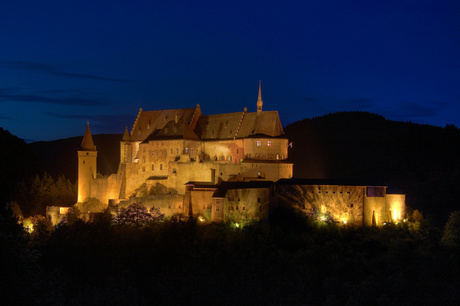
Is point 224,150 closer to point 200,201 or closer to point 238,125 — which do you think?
point 238,125

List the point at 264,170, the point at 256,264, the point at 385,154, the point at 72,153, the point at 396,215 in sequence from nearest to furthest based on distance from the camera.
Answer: the point at 256,264 → the point at 396,215 → the point at 264,170 → the point at 385,154 → the point at 72,153

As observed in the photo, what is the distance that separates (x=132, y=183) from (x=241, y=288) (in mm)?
21584

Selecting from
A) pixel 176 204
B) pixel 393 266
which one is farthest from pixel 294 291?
pixel 176 204

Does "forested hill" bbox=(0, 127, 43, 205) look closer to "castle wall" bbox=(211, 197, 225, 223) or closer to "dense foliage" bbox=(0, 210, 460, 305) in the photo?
"dense foliage" bbox=(0, 210, 460, 305)

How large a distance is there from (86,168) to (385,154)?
216ft

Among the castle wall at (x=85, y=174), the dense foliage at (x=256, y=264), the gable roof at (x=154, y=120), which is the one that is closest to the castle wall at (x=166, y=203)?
the dense foliage at (x=256, y=264)

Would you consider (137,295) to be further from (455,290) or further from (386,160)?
(386,160)

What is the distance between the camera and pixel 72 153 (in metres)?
147

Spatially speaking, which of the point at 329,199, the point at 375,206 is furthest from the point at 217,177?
the point at 375,206

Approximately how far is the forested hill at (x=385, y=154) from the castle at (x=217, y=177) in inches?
→ 1067

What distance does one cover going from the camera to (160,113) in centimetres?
6888

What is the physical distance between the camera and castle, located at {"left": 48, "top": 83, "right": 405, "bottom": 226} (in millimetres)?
49875

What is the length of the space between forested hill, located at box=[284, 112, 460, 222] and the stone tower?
117 feet

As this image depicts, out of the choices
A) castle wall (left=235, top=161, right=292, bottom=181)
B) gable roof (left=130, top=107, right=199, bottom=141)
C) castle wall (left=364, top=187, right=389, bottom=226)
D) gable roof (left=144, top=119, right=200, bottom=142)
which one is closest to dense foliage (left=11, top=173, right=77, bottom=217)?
gable roof (left=130, top=107, right=199, bottom=141)
